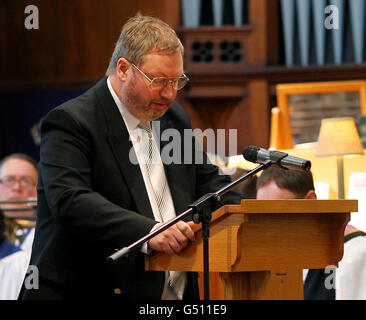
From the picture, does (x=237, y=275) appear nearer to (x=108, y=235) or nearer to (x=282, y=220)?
(x=282, y=220)

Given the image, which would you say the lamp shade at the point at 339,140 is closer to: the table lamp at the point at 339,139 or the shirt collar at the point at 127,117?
the table lamp at the point at 339,139

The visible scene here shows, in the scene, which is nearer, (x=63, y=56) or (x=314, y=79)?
(x=314, y=79)

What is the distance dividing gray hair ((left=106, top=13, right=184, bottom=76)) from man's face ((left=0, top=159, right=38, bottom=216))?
3.58 m

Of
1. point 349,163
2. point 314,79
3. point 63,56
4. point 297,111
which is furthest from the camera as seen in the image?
point 63,56

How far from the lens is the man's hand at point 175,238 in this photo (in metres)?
3.04

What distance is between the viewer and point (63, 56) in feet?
29.4

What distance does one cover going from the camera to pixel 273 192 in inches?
164

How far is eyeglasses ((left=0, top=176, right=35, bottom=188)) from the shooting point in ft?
22.8

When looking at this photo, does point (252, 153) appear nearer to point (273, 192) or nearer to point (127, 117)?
point (127, 117)

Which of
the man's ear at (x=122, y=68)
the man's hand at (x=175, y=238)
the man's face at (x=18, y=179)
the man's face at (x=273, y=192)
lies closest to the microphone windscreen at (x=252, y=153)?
the man's hand at (x=175, y=238)

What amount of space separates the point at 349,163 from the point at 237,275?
3.07 meters

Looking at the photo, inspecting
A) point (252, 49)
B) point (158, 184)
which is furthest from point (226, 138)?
point (158, 184)

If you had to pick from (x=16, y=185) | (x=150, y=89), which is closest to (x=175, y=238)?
(x=150, y=89)

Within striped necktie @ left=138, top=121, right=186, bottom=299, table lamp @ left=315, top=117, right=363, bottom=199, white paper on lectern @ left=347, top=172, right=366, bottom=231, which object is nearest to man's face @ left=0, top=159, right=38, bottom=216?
table lamp @ left=315, top=117, right=363, bottom=199
